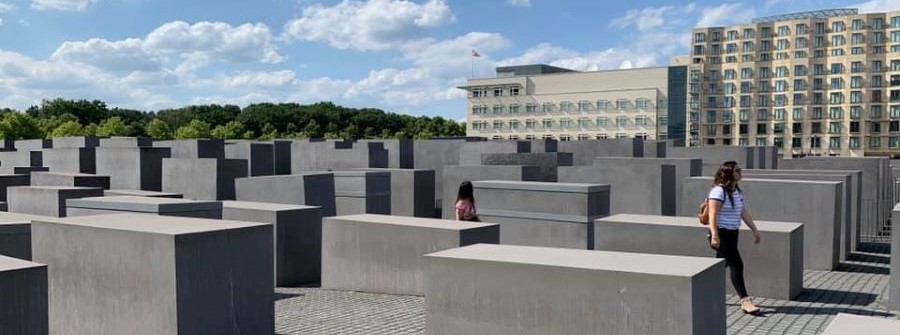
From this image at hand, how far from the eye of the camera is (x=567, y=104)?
110 meters

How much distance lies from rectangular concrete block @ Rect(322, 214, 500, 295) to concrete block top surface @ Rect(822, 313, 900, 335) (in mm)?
5222

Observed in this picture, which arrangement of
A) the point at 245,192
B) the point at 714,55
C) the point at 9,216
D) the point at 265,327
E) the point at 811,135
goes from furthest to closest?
the point at 714,55 → the point at 811,135 → the point at 245,192 → the point at 9,216 → the point at 265,327

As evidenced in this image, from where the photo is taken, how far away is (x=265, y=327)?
740 cm

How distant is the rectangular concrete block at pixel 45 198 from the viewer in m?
12.3

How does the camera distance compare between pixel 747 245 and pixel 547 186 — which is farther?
pixel 547 186

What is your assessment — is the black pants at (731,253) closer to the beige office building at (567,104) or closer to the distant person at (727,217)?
the distant person at (727,217)

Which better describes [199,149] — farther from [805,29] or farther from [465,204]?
[805,29]

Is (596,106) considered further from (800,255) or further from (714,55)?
(800,255)

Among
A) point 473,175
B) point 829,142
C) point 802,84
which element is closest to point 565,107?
point 802,84

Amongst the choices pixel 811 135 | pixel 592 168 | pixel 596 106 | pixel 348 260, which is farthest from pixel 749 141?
pixel 348 260

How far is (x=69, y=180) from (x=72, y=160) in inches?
182

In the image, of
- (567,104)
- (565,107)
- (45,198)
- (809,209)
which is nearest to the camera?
(45,198)

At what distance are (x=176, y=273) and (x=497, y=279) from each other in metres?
2.73

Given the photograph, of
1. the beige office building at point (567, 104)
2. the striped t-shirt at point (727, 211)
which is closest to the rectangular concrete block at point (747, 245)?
the striped t-shirt at point (727, 211)
